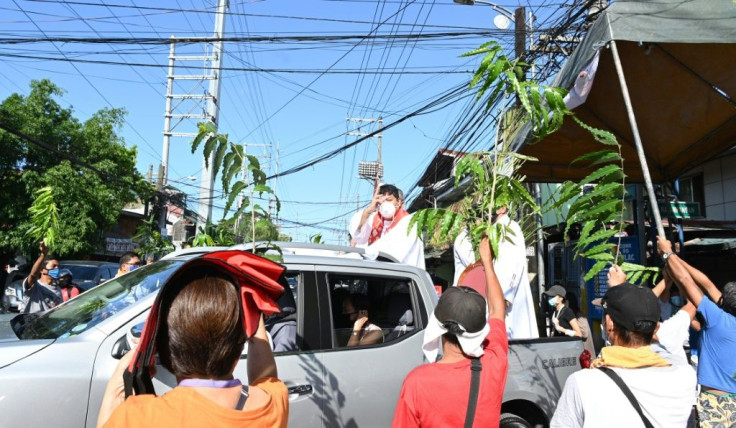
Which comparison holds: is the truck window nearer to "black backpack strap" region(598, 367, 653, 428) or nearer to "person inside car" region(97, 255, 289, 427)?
"black backpack strap" region(598, 367, 653, 428)

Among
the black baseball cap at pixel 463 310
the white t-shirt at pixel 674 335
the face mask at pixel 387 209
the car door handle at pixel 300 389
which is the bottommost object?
the car door handle at pixel 300 389

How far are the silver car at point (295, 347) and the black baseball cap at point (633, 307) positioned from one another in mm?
1734

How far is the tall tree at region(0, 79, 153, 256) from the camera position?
1598 cm

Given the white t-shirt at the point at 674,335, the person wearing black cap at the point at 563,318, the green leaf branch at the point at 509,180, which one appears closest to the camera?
the green leaf branch at the point at 509,180

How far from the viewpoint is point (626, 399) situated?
2.05 metres

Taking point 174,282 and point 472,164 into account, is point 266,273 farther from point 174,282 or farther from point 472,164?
point 472,164

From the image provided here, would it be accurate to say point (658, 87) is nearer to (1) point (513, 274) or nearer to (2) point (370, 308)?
(1) point (513, 274)

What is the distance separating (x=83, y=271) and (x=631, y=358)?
12.9 m

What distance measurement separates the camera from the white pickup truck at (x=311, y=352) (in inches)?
106

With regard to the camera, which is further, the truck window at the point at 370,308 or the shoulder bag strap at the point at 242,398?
the truck window at the point at 370,308

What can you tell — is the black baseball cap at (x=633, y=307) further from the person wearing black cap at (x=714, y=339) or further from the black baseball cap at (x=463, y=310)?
the person wearing black cap at (x=714, y=339)

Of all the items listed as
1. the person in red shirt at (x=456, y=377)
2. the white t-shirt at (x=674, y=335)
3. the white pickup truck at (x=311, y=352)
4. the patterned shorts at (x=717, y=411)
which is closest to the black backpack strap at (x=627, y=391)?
the person in red shirt at (x=456, y=377)

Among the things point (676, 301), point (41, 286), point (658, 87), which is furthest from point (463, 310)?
point (676, 301)

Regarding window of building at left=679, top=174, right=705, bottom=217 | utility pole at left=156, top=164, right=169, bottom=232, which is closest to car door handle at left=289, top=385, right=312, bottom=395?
window of building at left=679, top=174, right=705, bottom=217
